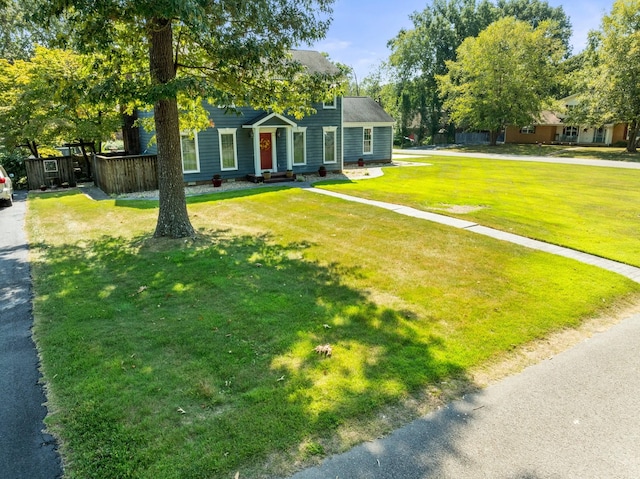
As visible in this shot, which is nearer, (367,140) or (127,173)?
(127,173)

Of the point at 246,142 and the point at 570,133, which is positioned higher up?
the point at 570,133

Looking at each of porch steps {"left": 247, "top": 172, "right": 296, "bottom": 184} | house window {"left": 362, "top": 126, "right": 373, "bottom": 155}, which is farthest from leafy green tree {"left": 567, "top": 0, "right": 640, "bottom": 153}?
porch steps {"left": 247, "top": 172, "right": 296, "bottom": 184}

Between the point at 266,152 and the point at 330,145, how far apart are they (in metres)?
4.13

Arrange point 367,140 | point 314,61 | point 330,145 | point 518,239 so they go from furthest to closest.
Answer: point 367,140
point 314,61
point 330,145
point 518,239

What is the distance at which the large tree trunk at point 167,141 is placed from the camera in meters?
8.85

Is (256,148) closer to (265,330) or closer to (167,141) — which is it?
(167,141)

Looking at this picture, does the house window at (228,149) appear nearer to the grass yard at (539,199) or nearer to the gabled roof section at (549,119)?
the grass yard at (539,199)

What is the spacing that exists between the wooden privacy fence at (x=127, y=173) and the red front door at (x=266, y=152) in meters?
5.32

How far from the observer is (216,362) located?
4.70 metres

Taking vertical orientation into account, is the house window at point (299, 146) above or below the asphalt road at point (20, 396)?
above

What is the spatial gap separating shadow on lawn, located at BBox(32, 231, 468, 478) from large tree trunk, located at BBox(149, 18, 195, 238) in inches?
81.6

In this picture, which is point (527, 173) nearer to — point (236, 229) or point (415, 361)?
point (236, 229)

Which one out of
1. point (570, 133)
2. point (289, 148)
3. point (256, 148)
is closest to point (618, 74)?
point (570, 133)

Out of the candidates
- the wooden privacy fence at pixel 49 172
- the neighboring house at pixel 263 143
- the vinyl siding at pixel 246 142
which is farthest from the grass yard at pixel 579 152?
the wooden privacy fence at pixel 49 172
